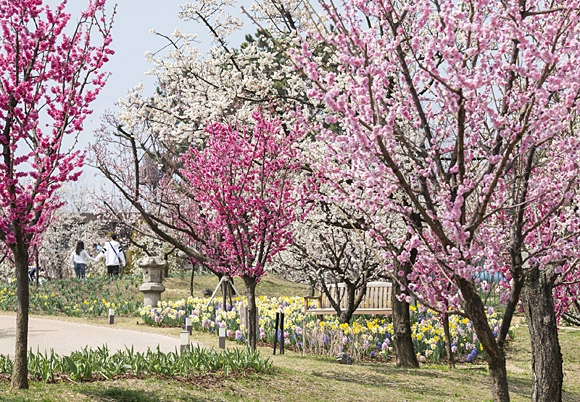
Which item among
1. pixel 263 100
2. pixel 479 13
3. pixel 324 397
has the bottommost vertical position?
pixel 324 397

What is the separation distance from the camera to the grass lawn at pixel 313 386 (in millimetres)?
6617

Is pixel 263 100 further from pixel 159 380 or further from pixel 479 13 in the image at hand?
pixel 479 13

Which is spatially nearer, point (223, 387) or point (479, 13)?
point (479, 13)

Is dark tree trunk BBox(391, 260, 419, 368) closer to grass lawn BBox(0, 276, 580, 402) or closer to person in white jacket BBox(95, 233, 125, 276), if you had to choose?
grass lawn BBox(0, 276, 580, 402)

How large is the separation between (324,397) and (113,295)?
1339 centimetres

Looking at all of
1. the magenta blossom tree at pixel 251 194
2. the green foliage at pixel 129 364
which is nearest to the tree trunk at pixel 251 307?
the magenta blossom tree at pixel 251 194

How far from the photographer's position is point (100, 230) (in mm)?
39438

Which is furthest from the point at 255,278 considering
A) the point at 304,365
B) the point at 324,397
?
the point at 324,397

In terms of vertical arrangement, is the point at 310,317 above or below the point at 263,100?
below

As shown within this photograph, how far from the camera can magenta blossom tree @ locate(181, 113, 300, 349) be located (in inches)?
362

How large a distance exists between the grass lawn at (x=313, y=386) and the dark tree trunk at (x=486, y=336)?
3.55 meters

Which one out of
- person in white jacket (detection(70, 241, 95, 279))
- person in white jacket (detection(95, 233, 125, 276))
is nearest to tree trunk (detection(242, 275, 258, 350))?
person in white jacket (detection(95, 233, 125, 276))

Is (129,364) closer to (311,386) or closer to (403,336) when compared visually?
(311,386)

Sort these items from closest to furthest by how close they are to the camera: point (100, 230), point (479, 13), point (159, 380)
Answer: point (479, 13)
point (159, 380)
point (100, 230)
